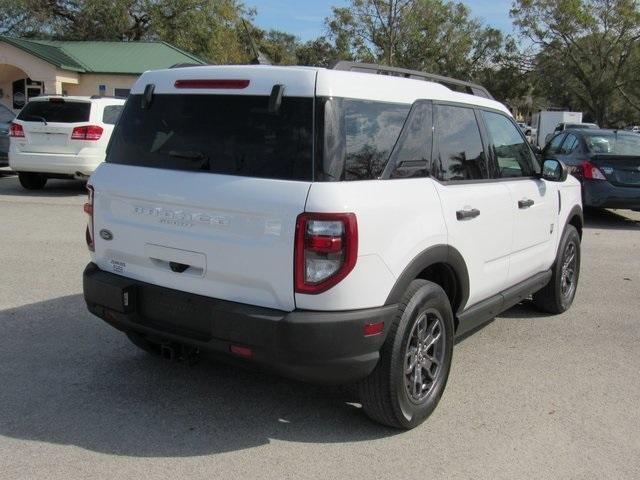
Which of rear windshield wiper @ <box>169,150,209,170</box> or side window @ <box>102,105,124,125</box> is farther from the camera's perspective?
side window @ <box>102,105,124,125</box>

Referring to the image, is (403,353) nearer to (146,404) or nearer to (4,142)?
(146,404)

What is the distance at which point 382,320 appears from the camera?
10.6 feet

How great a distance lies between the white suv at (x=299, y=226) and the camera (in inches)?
122

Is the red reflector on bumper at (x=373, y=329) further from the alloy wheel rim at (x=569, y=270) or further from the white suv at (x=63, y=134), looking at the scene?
the white suv at (x=63, y=134)

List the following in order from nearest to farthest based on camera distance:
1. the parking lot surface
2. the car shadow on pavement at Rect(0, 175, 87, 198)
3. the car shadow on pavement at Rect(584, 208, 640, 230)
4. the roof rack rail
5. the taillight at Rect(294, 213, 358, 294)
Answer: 1. the taillight at Rect(294, 213, 358, 294)
2. the parking lot surface
3. the roof rack rail
4. the car shadow on pavement at Rect(584, 208, 640, 230)
5. the car shadow on pavement at Rect(0, 175, 87, 198)

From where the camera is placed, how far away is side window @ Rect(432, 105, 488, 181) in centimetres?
393

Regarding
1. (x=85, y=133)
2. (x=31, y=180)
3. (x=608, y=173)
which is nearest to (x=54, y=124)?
(x=85, y=133)

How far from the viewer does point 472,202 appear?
4.03 metres

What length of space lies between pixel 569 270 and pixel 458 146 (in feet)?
8.64

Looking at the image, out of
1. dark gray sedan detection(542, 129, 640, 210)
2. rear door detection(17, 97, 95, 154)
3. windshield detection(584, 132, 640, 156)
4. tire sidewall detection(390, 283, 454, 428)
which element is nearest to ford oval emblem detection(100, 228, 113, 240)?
tire sidewall detection(390, 283, 454, 428)

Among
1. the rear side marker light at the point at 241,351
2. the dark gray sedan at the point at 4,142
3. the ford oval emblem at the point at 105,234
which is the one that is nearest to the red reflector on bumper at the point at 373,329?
the rear side marker light at the point at 241,351

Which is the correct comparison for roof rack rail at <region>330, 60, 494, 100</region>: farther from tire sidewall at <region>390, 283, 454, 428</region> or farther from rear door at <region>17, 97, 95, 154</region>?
rear door at <region>17, 97, 95, 154</region>

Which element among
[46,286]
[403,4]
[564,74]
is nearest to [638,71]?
[564,74]

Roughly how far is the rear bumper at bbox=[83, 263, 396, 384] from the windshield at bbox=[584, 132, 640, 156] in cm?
950
